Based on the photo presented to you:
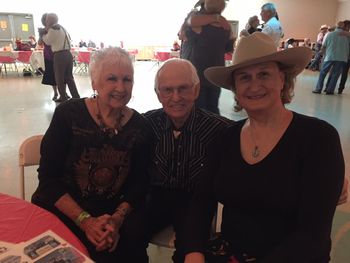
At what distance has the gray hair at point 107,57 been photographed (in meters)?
1.61

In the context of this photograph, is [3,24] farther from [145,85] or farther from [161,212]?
[161,212]

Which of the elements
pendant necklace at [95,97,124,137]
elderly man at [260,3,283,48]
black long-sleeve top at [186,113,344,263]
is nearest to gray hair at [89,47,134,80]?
pendant necklace at [95,97,124,137]

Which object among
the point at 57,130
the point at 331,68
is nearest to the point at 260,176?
the point at 57,130

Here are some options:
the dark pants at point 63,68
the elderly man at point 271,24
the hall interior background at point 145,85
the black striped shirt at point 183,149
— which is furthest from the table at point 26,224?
the dark pants at point 63,68

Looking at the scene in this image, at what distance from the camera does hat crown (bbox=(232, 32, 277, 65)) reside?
129 cm

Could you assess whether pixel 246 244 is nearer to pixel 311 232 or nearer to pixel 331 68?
pixel 311 232

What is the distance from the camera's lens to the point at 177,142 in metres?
1.69

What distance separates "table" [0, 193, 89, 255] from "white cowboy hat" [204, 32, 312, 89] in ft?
2.78

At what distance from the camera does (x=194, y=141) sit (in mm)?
1684

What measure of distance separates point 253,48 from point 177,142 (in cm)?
62

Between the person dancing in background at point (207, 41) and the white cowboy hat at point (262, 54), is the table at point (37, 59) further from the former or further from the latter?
the white cowboy hat at point (262, 54)

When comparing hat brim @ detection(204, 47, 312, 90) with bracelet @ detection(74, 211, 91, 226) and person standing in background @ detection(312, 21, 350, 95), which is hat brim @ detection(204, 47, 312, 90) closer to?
bracelet @ detection(74, 211, 91, 226)

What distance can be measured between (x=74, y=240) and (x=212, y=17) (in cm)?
289

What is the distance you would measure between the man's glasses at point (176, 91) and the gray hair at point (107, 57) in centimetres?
22
